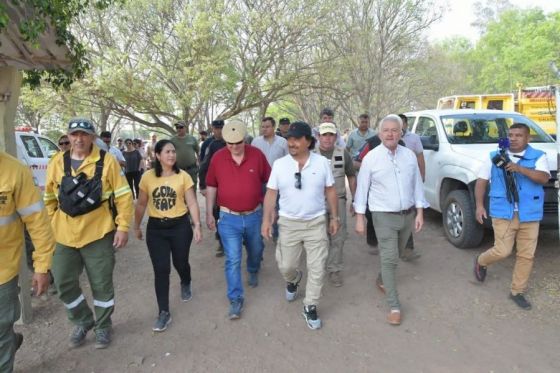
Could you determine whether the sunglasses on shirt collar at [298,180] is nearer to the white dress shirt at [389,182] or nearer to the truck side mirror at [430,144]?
the white dress shirt at [389,182]

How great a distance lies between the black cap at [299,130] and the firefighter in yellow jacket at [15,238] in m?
1.92

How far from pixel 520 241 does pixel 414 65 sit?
59.4ft

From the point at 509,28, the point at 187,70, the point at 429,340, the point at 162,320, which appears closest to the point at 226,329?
the point at 162,320

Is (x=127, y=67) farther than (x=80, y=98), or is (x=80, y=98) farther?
(x=80, y=98)

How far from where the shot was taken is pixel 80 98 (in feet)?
47.5

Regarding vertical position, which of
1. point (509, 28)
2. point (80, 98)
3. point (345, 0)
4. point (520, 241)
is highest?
point (509, 28)

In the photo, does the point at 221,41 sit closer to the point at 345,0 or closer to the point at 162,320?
the point at 345,0

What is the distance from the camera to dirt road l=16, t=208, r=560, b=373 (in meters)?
3.12

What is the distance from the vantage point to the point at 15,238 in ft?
8.40

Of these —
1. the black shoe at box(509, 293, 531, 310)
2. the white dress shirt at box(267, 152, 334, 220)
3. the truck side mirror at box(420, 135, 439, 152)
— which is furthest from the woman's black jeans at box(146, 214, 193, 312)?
the truck side mirror at box(420, 135, 439, 152)

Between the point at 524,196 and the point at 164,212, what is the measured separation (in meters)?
3.28

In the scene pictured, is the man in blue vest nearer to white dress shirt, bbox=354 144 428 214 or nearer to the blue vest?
the blue vest

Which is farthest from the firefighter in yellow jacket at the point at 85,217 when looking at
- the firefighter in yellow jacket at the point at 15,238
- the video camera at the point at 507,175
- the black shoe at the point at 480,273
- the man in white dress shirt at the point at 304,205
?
the black shoe at the point at 480,273

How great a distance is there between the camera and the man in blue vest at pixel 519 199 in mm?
3826
